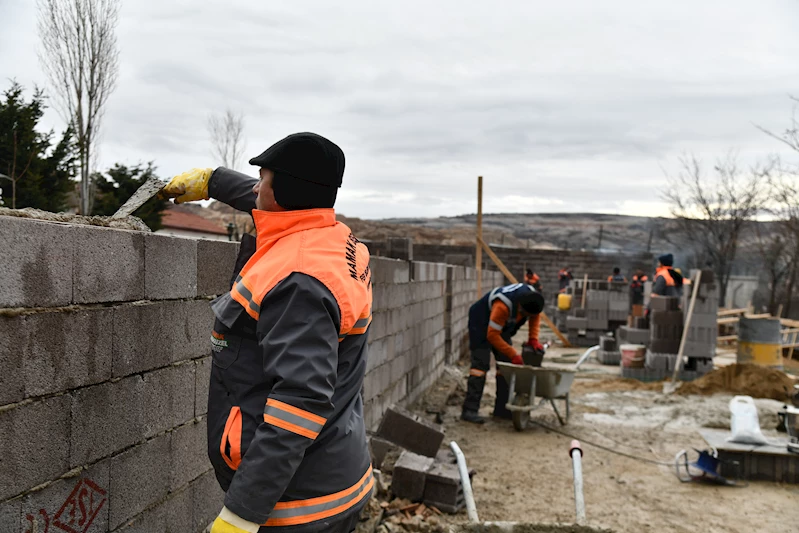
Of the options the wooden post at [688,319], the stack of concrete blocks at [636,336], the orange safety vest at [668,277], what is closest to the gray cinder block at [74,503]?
the wooden post at [688,319]

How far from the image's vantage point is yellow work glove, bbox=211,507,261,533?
4.76ft

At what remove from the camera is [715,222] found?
Result: 2494cm

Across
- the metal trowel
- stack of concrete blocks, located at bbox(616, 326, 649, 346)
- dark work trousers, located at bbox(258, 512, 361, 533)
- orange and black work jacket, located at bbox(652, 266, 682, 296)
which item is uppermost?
the metal trowel

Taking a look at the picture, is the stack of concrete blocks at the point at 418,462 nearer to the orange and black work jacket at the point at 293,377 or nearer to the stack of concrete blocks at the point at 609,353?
the orange and black work jacket at the point at 293,377

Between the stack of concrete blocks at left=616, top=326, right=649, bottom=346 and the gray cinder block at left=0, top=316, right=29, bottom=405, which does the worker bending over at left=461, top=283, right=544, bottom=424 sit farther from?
the gray cinder block at left=0, top=316, right=29, bottom=405

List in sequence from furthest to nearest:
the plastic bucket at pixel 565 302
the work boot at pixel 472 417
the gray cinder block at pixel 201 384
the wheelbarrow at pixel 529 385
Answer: the plastic bucket at pixel 565 302 < the work boot at pixel 472 417 < the wheelbarrow at pixel 529 385 < the gray cinder block at pixel 201 384

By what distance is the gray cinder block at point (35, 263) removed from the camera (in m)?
1.77

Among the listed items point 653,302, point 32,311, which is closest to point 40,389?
point 32,311

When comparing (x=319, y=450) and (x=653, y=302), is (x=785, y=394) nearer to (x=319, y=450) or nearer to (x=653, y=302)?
(x=653, y=302)

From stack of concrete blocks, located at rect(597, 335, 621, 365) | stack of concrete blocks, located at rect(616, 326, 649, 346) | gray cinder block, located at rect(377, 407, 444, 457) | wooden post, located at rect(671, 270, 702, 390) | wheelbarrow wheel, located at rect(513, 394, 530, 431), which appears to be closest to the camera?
gray cinder block, located at rect(377, 407, 444, 457)

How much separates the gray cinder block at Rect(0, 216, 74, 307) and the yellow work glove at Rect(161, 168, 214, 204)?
526mm

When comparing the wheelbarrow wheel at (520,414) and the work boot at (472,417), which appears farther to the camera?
the work boot at (472,417)

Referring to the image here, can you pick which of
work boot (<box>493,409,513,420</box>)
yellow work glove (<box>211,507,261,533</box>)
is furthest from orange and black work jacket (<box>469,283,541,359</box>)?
yellow work glove (<box>211,507,261,533</box>)

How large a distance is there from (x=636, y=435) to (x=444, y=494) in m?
3.25
